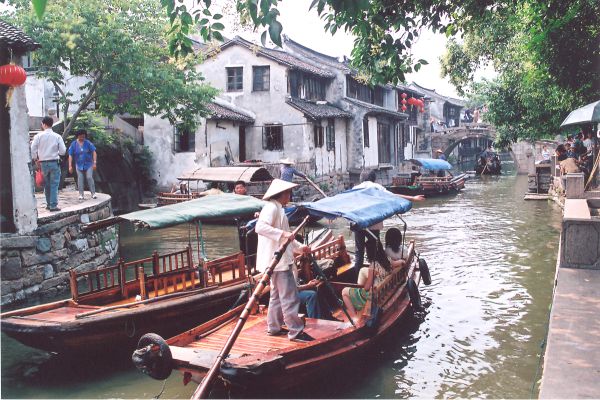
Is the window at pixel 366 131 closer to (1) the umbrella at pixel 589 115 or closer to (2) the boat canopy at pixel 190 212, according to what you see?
(1) the umbrella at pixel 589 115

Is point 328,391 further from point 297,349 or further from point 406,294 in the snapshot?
point 406,294

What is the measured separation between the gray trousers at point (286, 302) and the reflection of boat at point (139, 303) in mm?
1638

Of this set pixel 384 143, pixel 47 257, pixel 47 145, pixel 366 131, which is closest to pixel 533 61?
pixel 47 145

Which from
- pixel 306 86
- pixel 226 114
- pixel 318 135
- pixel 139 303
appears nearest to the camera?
pixel 139 303

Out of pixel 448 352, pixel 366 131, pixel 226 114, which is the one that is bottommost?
pixel 448 352

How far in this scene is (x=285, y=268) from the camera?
19.5 ft

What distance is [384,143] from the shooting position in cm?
3325

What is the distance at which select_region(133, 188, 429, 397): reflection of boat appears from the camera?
5.41 m

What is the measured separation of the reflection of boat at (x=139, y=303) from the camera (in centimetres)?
654

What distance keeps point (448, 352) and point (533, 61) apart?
8270 mm

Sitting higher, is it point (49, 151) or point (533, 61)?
point (533, 61)

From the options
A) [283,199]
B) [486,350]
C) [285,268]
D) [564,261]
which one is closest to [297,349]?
[285,268]

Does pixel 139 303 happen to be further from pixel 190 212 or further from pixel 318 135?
pixel 318 135

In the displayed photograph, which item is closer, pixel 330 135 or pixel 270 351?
pixel 270 351
